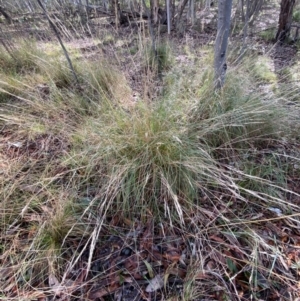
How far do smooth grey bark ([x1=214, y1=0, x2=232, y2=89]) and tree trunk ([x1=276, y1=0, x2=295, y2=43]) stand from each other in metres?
2.77

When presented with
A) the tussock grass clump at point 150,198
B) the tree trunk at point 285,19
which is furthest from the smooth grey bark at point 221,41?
the tree trunk at point 285,19

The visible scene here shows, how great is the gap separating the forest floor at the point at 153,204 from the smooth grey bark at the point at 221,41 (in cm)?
14

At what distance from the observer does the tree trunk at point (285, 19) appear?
3.55 metres

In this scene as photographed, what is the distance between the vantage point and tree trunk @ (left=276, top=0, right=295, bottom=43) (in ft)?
11.6

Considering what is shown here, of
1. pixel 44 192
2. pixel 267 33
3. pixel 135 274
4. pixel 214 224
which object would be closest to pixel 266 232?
pixel 214 224

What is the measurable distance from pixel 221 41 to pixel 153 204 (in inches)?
47.5

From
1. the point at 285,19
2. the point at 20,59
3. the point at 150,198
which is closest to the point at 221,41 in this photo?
the point at 150,198

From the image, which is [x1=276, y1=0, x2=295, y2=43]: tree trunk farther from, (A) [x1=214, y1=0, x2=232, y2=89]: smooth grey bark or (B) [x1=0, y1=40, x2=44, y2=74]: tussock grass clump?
(B) [x1=0, y1=40, x2=44, y2=74]: tussock grass clump

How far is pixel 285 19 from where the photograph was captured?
3643mm

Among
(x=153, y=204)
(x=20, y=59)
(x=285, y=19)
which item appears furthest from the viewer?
(x=285, y=19)

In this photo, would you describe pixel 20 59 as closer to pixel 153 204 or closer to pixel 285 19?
→ pixel 153 204

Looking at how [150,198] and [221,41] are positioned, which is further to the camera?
[221,41]

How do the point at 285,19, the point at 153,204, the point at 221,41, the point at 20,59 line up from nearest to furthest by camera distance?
1. the point at 153,204
2. the point at 221,41
3. the point at 20,59
4. the point at 285,19

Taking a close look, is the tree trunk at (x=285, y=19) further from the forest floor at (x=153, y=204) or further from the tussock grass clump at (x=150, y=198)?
the tussock grass clump at (x=150, y=198)
